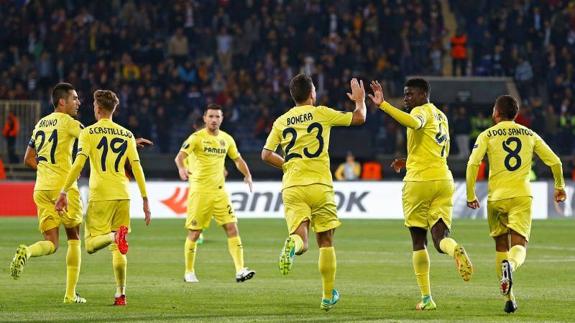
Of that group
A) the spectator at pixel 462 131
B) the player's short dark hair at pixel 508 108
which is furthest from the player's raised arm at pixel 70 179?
the spectator at pixel 462 131

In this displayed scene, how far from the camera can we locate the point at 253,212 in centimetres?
3238

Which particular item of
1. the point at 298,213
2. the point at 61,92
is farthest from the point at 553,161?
the point at 61,92

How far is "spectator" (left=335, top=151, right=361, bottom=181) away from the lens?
35812 millimetres

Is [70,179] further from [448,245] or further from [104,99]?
[448,245]

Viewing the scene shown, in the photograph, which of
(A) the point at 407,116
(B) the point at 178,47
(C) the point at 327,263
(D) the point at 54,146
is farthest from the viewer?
(B) the point at 178,47

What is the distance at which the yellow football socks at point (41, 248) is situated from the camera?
1397cm

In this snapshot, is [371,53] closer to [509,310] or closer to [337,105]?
[337,105]

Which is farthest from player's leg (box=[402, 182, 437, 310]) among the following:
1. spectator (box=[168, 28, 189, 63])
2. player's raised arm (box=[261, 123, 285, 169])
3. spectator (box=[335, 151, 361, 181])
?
spectator (box=[168, 28, 189, 63])

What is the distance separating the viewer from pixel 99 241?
13.5 m

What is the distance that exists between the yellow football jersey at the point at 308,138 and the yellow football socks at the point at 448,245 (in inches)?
49.2

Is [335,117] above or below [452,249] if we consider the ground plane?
A: above

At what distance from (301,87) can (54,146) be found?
9.82ft

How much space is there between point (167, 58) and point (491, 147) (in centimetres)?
2686

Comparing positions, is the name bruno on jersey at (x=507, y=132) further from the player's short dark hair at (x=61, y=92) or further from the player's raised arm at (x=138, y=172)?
the player's short dark hair at (x=61, y=92)
